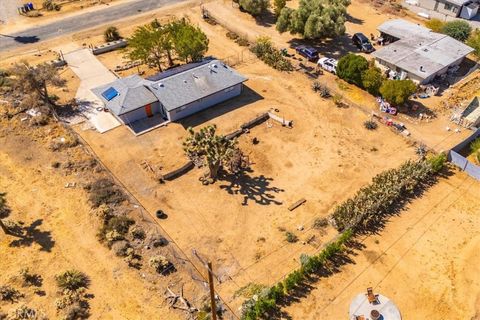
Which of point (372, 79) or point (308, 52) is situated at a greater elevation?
point (372, 79)

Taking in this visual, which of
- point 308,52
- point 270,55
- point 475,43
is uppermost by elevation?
point 475,43

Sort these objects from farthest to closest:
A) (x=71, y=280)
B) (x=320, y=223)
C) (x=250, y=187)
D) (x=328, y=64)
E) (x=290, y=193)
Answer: (x=328, y=64) < (x=250, y=187) < (x=290, y=193) < (x=320, y=223) < (x=71, y=280)

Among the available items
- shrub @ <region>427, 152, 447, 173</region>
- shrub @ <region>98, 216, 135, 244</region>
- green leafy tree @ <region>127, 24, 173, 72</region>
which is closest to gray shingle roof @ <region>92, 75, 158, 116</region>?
green leafy tree @ <region>127, 24, 173, 72</region>

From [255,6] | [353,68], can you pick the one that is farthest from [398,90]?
[255,6]

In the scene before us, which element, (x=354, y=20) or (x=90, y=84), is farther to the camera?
(x=354, y=20)

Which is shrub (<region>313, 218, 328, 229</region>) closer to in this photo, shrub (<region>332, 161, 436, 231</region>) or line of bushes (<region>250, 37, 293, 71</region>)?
shrub (<region>332, 161, 436, 231</region>)

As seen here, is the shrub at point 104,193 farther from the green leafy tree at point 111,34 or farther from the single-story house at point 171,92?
the green leafy tree at point 111,34

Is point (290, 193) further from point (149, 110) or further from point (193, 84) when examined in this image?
point (149, 110)

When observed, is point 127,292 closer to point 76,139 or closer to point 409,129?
point 76,139
